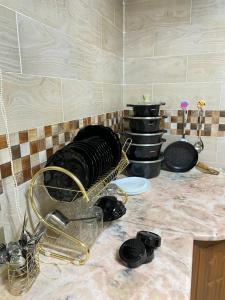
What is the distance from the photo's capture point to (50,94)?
0.86m

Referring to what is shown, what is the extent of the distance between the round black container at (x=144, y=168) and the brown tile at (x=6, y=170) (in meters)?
0.70

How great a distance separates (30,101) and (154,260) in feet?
1.98

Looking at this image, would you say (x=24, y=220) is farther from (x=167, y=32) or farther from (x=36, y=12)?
(x=167, y=32)

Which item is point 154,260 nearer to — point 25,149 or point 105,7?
point 25,149

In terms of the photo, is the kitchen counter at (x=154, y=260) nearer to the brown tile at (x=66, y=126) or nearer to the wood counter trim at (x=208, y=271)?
the wood counter trim at (x=208, y=271)

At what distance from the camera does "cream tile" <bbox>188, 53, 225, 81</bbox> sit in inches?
52.9

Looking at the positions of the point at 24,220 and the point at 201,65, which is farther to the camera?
the point at 201,65

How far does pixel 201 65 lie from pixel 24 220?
1227mm

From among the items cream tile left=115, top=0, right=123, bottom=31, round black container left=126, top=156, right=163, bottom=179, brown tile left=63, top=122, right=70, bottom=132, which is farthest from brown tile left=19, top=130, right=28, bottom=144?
cream tile left=115, top=0, right=123, bottom=31

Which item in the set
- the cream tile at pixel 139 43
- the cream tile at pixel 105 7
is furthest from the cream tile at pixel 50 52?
the cream tile at pixel 139 43

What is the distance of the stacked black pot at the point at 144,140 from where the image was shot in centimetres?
124

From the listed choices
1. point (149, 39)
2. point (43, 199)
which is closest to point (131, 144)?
point (43, 199)

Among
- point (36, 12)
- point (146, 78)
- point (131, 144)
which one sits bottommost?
point (131, 144)

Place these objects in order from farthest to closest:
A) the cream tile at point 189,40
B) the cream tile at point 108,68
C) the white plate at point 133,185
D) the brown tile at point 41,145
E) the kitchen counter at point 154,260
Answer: the cream tile at point 189,40
the cream tile at point 108,68
the white plate at point 133,185
the brown tile at point 41,145
the kitchen counter at point 154,260
